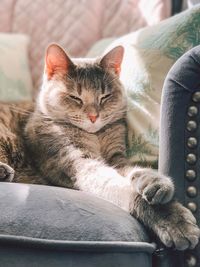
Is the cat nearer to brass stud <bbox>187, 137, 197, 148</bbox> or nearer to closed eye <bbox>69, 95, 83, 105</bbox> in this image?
closed eye <bbox>69, 95, 83, 105</bbox>

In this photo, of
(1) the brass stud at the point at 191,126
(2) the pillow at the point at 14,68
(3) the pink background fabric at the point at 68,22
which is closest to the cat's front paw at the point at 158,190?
(1) the brass stud at the point at 191,126

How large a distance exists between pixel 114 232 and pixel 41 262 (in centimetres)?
14

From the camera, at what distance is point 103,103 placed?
144cm

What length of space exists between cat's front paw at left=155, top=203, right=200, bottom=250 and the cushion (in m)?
0.04

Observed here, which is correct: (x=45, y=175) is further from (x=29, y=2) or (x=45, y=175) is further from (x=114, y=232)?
(x=29, y=2)

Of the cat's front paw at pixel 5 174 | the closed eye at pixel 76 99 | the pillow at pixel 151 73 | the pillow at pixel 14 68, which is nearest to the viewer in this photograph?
the cat's front paw at pixel 5 174

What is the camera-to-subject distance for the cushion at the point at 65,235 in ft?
2.73

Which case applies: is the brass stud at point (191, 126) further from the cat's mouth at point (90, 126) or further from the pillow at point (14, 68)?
the pillow at point (14, 68)

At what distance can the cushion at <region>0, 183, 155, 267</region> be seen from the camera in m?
0.83

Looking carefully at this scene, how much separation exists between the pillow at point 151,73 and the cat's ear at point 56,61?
200 mm

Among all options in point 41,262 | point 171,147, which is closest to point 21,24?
point 171,147

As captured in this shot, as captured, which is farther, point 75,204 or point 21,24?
point 21,24

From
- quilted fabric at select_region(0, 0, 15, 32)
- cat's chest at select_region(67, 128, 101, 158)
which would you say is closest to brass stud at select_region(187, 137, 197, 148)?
cat's chest at select_region(67, 128, 101, 158)

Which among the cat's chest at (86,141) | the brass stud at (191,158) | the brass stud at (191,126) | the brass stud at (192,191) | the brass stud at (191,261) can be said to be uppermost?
the brass stud at (191,126)
